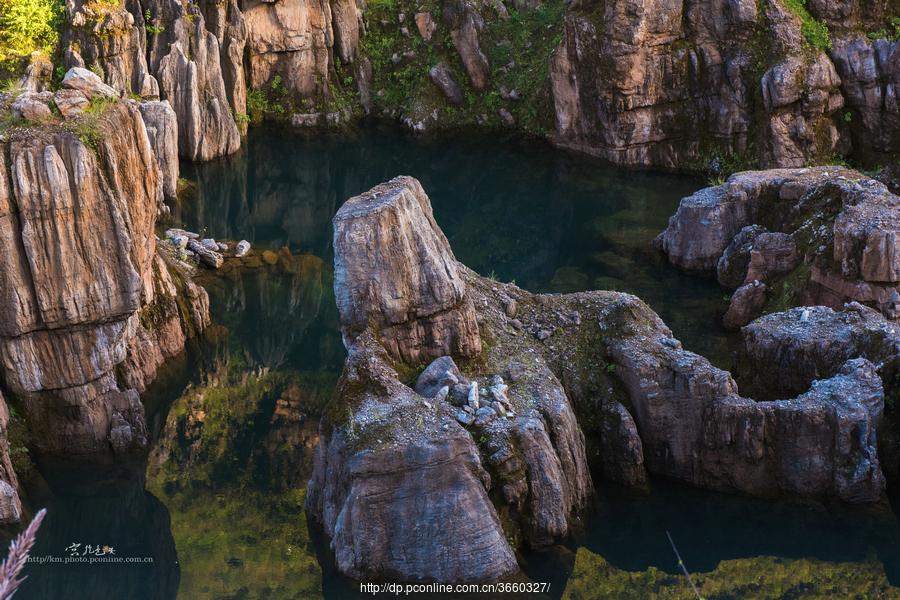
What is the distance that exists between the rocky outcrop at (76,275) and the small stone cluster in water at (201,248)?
10.4m

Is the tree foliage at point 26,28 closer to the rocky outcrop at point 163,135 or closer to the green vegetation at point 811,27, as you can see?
the rocky outcrop at point 163,135

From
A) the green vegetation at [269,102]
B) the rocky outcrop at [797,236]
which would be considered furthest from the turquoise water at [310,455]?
the green vegetation at [269,102]

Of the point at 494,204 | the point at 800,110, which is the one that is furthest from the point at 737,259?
the point at 800,110

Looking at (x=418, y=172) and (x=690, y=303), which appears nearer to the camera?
(x=690, y=303)

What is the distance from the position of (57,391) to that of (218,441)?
4346 millimetres

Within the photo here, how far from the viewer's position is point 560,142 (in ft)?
177

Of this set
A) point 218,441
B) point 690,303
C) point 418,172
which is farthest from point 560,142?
point 218,441

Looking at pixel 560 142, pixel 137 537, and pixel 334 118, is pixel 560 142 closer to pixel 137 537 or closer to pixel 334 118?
pixel 334 118

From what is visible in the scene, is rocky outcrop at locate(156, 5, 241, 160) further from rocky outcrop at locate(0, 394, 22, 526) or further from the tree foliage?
rocky outcrop at locate(0, 394, 22, 526)

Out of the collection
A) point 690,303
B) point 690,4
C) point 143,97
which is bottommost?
point 690,303

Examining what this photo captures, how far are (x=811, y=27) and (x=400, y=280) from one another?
108 ft

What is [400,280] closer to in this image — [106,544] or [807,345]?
[106,544]

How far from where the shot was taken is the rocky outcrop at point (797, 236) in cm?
3069

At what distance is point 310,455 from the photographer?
27188mm
